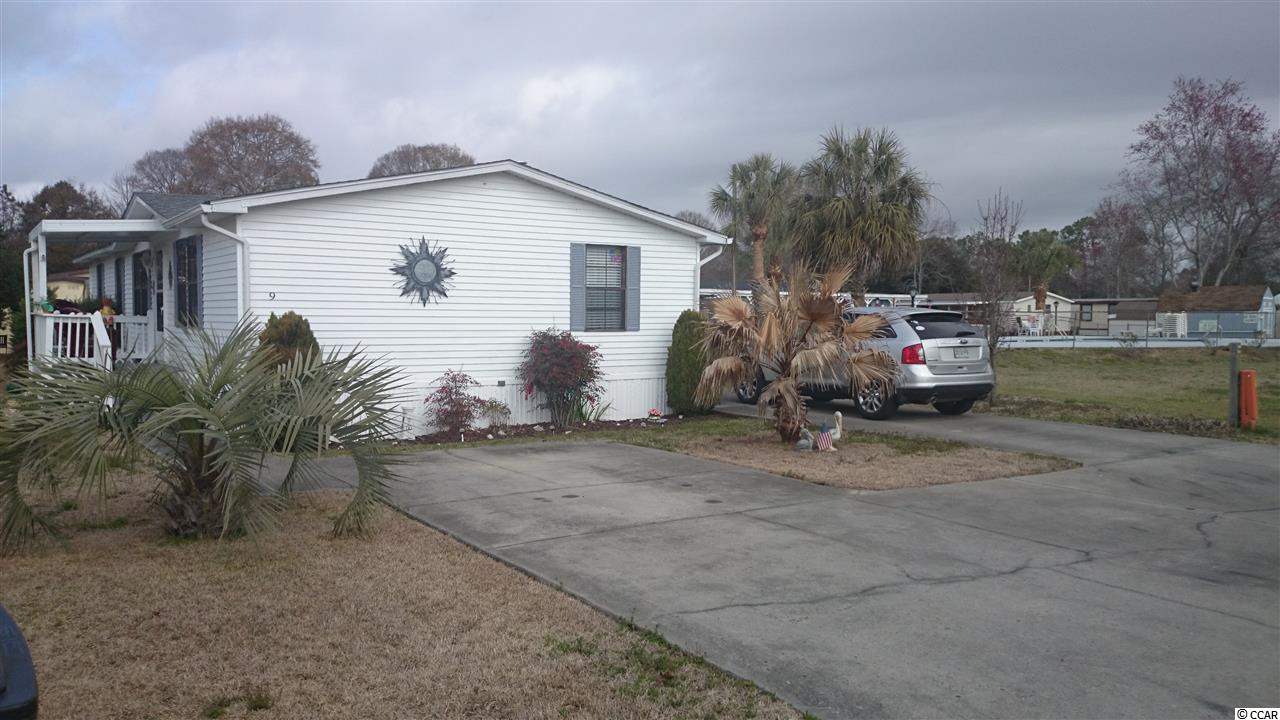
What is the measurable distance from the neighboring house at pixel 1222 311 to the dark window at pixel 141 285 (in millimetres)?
37611

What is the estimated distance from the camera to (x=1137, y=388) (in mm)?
20375

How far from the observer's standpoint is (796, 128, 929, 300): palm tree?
21219 mm

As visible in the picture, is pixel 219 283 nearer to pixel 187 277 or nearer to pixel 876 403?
pixel 187 277

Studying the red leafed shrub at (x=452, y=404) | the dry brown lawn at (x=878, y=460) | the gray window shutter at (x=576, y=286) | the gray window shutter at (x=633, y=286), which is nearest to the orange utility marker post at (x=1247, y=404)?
the dry brown lawn at (x=878, y=460)

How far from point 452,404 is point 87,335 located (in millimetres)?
5590

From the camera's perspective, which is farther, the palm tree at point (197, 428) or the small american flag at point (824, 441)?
the small american flag at point (824, 441)

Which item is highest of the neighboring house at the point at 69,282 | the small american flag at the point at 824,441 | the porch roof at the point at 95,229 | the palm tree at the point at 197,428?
the neighboring house at the point at 69,282

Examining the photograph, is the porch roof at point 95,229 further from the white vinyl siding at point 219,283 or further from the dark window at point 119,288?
the dark window at point 119,288

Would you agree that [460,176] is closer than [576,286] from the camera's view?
Yes

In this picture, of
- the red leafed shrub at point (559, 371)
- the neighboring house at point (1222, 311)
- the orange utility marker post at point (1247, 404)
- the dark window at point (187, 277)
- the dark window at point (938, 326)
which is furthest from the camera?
the neighboring house at point (1222, 311)

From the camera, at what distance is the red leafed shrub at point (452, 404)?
43.3 feet

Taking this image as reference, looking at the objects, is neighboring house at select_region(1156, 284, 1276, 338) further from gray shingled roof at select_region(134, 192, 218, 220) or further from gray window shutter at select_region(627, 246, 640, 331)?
gray shingled roof at select_region(134, 192, 218, 220)

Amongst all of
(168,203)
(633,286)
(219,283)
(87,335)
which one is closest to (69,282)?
(168,203)

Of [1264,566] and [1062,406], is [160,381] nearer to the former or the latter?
[1264,566]
